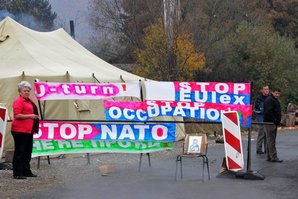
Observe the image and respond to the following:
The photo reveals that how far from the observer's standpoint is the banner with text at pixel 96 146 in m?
11.7

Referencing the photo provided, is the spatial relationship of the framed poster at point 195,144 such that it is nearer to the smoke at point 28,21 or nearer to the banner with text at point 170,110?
the banner with text at point 170,110

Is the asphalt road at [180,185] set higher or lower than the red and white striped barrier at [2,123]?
lower

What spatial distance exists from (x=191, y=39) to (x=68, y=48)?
10295 mm

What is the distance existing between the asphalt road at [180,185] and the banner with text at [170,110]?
1.11 metres

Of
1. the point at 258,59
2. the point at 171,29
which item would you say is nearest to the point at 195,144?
the point at 171,29

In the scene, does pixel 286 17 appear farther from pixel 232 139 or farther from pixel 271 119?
pixel 232 139

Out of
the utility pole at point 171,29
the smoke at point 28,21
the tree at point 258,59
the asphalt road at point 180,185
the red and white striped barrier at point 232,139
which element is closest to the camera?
the asphalt road at point 180,185

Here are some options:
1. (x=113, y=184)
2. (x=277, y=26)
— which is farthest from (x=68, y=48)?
(x=277, y=26)

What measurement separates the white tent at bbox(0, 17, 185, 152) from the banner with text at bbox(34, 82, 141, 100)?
3416 millimetres

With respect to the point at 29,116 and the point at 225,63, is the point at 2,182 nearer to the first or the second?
the point at 29,116

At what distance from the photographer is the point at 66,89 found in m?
12.5

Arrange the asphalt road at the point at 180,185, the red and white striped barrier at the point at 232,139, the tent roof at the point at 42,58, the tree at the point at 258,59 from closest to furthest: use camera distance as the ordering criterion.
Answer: the asphalt road at the point at 180,185
the red and white striped barrier at the point at 232,139
the tent roof at the point at 42,58
the tree at the point at 258,59

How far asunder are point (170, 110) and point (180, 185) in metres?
1.91

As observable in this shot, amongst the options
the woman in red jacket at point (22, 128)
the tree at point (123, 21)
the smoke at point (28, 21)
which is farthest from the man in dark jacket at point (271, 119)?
the smoke at point (28, 21)
